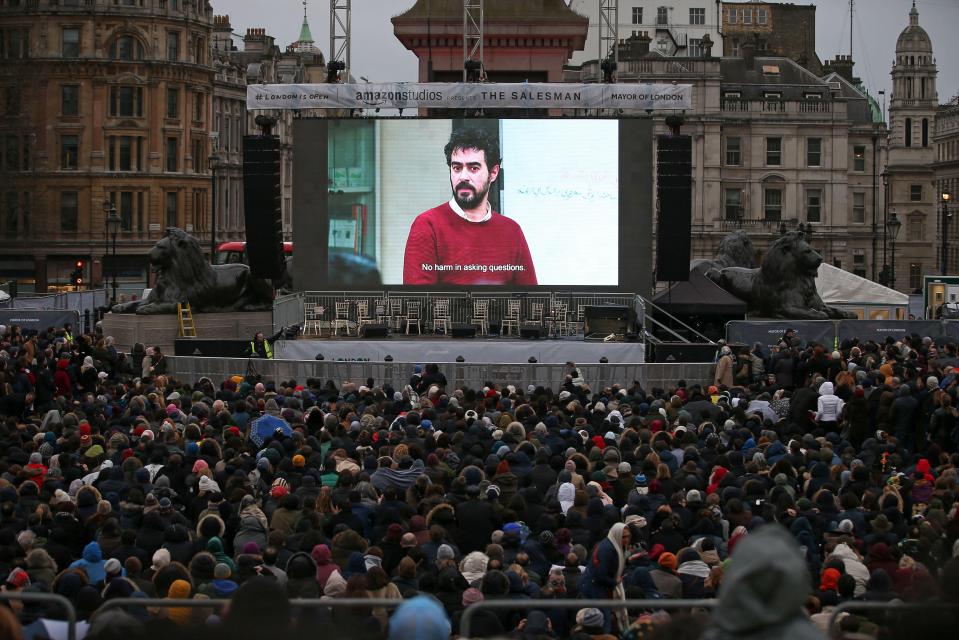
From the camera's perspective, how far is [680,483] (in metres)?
14.2

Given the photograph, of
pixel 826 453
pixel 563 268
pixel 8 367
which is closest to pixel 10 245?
pixel 563 268

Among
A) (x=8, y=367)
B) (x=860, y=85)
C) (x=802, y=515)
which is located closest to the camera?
(x=802, y=515)

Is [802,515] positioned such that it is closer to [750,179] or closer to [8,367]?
[8,367]

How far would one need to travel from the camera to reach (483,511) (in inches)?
503

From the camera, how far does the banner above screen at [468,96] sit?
3662cm

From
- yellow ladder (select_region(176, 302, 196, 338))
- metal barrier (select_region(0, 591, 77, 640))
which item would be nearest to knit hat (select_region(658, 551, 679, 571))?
metal barrier (select_region(0, 591, 77, 640))

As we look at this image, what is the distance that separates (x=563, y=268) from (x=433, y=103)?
5.09 metres

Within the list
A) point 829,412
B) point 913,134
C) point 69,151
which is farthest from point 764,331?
point 913,134

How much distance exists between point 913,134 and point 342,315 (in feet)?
230

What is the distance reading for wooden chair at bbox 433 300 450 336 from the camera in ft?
120

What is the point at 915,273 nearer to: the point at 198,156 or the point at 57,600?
the point at 198,156

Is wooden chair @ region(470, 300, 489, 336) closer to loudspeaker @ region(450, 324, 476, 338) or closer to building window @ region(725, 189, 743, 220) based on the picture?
loudspeaker @ region(450, 324, 476, 338)

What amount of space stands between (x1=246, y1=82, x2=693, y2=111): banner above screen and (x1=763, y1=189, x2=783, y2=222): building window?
121ft

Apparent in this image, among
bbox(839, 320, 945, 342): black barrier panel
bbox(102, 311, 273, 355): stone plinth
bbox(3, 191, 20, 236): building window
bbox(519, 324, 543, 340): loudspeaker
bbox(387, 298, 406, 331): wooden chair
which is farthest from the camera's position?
bbox(3, 191, 20, 236): building window
